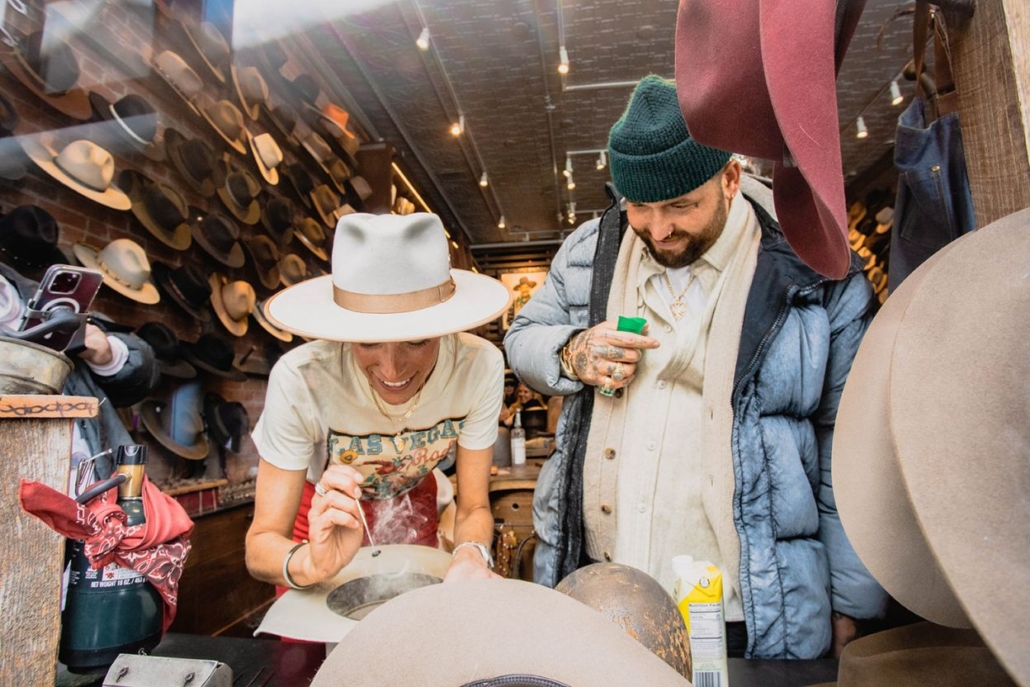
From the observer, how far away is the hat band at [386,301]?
4.71ft

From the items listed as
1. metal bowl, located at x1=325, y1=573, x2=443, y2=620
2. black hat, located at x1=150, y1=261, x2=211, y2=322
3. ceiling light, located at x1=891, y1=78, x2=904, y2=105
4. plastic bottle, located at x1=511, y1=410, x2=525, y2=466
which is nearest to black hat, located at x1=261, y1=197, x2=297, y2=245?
black hat, located at x1=150, y1=261, x2=211, y2=322

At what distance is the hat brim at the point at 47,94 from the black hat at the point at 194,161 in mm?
568

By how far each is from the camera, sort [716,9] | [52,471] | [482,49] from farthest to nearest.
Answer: [482,49] → [52,471] → [716,9]

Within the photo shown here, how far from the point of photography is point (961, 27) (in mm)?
827

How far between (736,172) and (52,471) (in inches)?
66.4

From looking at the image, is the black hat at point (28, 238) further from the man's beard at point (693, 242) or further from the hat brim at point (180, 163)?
the man's beard at point (693, 242)

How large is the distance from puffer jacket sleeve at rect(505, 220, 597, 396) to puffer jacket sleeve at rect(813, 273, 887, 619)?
648 mm

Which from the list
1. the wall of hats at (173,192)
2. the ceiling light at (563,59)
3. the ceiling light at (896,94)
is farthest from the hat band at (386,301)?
the ceiling light at (896,94)

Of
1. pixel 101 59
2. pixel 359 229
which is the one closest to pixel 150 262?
pixel 101 59

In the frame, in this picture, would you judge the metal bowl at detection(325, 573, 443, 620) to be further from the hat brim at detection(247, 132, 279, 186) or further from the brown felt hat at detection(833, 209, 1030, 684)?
the hat brim at detection(247, 132, 279, 186)

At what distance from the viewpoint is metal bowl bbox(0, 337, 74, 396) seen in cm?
93

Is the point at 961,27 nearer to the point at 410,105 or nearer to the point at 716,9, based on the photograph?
the point at 716,9

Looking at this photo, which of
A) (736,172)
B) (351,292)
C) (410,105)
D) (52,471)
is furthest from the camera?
(410,105)

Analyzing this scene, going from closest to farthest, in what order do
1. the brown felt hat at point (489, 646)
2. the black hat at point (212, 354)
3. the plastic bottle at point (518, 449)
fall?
the brown felt hat at point (489, 646)
the black hat at point (212, 354)
the plastic bottle at point (518, 449)
